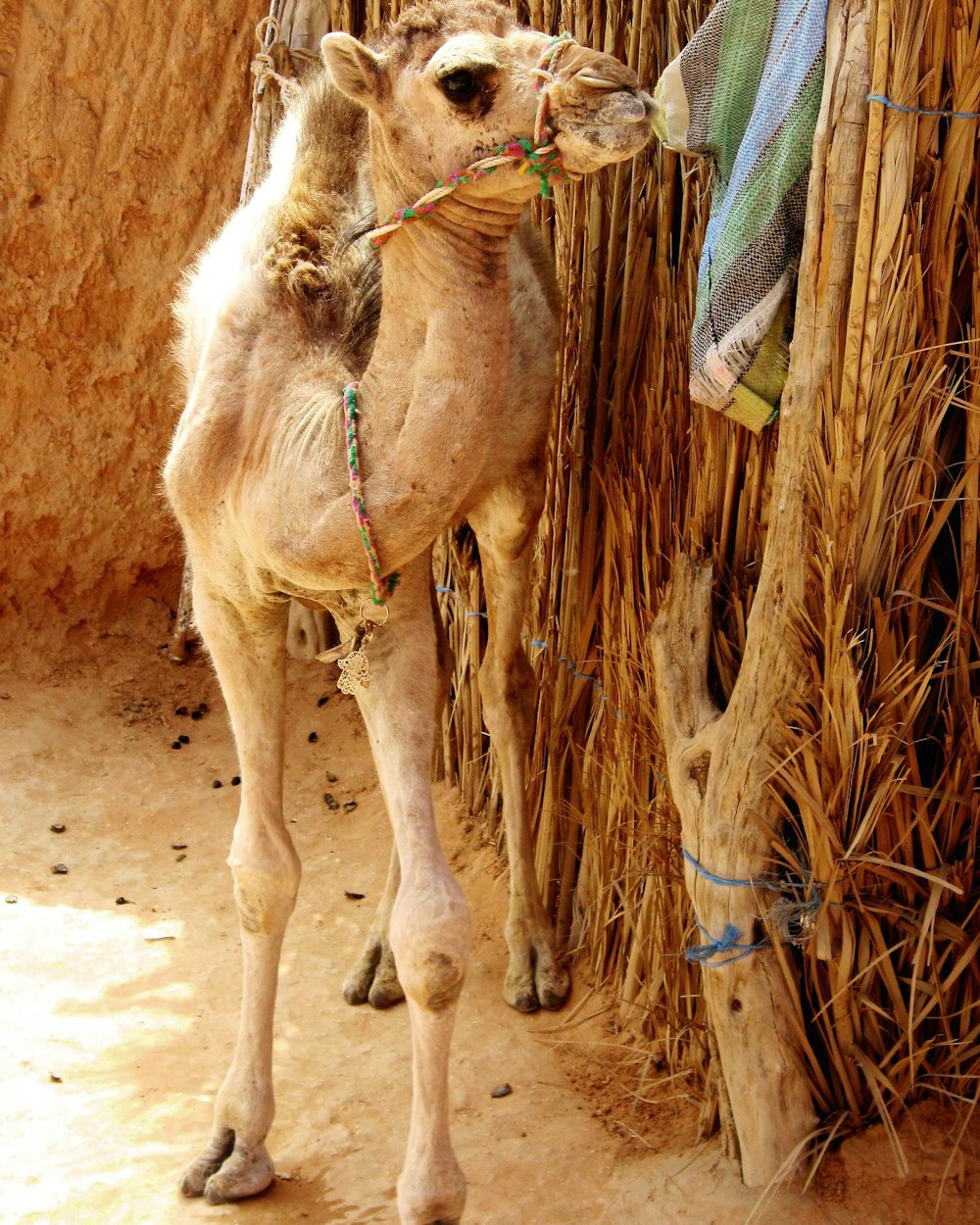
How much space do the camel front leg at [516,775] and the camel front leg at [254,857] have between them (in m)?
0.78

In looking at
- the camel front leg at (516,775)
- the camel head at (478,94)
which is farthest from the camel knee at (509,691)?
the camel head at (478,94)

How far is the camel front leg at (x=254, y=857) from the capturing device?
3.11 meters

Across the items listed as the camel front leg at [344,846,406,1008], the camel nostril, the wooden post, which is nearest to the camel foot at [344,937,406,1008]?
the camel front leg at [344,846,406,1008]

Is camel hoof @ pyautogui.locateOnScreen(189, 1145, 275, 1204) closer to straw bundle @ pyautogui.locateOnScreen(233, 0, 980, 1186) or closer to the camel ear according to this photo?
straw bundle @ pyautogui.locateOnScreen(233, 0, 980, 1186)

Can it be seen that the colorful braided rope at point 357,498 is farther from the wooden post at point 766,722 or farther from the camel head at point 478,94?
the wooden post at point 766,722

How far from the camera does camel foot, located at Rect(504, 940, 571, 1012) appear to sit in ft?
12.5

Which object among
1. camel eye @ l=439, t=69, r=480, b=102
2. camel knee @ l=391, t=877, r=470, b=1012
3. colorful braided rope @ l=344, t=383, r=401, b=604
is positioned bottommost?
camel knee @ l=391, t=877, r=470, b=1012

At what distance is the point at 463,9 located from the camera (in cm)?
264

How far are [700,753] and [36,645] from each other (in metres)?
3.76

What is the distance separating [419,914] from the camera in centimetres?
275

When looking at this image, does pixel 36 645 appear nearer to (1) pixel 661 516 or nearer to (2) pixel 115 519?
(2) pixel 115 519

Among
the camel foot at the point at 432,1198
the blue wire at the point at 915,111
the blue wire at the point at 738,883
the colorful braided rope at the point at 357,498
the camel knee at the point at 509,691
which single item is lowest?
the camel foot at the point at 432,1198

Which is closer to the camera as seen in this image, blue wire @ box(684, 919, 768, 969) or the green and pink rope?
the green and pink rope

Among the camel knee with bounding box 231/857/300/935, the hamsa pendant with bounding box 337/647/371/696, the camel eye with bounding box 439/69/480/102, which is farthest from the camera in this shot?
the camel knee with bounding box 231/857/300/935
